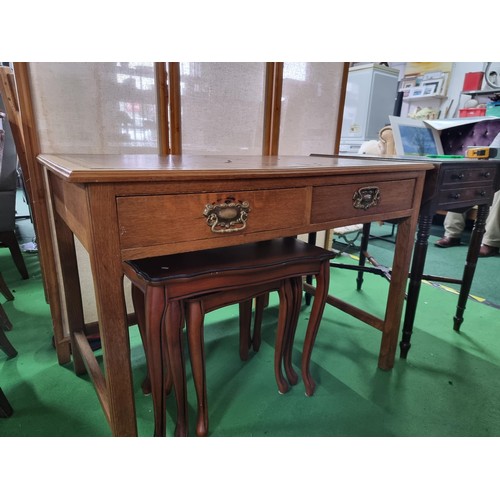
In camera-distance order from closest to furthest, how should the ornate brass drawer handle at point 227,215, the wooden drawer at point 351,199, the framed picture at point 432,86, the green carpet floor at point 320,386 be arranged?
the ornate brass drawer handle at point 227,215
the wooden drawer at point 351,199
the green carpet floor at point 320,386
the framed picture at point 432,86

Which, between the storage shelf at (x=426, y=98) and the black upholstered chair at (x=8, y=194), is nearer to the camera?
the black upholstered chair at (x=8, y=194)

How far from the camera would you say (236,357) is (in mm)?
1604

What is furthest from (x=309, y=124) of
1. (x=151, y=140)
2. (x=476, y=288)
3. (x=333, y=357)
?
(x=476, y=288)

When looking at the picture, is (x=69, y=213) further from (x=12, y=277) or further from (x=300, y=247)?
(x=12, y=277)

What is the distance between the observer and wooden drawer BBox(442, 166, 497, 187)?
1.36m

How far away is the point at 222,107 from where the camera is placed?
158 cm

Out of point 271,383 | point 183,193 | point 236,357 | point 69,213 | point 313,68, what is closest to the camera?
point 183,193

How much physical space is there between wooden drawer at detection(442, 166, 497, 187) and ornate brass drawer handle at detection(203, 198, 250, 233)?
92cm

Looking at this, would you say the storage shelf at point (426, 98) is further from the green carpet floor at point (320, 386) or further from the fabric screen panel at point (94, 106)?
the fabric screen panel at point (94, 106)

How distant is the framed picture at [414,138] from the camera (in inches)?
69.8

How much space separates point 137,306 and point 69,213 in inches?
15.9

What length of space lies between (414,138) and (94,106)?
1.56 meters

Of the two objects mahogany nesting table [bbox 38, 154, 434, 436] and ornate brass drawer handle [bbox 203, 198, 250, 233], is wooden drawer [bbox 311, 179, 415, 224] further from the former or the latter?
ornate brass drawer handle [bbox 203, 198, 250, 233]

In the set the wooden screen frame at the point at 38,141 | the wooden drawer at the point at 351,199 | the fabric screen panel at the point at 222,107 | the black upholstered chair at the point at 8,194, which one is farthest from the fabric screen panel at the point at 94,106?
the black upholstered chair at the point at 8,194
